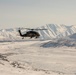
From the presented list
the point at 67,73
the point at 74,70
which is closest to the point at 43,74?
the point at 67,73

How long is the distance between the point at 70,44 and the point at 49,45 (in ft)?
30.7

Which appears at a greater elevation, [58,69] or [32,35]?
[32,35]

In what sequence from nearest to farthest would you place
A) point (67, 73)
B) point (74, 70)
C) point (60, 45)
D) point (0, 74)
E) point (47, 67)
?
point (0, 74) → point (67, 73) → point (74, 70) → point (47, 67) → point (60, 45)

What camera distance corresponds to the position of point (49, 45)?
109812 mm

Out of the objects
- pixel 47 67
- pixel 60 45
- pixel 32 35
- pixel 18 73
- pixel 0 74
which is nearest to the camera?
pixel 0 74

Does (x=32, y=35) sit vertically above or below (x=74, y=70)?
above

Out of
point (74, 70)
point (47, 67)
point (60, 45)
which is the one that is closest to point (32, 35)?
point (47, 67)

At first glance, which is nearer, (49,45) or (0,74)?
(0,74)

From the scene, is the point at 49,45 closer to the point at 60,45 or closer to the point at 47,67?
the point at 60,45

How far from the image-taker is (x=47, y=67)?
1908 inches

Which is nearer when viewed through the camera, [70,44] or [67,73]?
[67,73]

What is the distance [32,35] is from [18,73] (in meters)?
26.0

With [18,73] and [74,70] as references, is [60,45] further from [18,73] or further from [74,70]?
[18,73]

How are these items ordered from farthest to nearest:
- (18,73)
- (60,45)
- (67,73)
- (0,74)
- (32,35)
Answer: (60,45)
(32,35)
(67,73)
(18,73)
(0,74)
